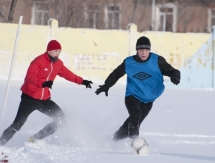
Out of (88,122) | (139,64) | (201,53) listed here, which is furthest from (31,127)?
(201,53)

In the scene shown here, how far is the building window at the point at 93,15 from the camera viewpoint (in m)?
26.8

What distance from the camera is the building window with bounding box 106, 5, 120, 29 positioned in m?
28.2

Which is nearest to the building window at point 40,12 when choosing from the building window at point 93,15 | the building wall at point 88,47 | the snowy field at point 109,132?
the building window at point 93,15

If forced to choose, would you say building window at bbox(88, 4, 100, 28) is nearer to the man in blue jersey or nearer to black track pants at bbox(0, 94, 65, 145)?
black track pants at bbox(0, 94, 65, 145)

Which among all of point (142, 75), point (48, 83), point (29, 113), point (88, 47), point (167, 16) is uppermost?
point (167, 16)

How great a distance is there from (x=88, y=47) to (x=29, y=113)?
36.6 ft

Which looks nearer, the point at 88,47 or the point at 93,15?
the point at 88,47

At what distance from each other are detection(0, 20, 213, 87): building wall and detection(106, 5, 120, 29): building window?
26.4ft

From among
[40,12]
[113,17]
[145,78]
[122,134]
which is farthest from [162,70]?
[113,17]

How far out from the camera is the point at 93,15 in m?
27.4

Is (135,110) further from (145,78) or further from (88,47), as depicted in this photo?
(88,47)

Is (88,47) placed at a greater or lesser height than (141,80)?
greater

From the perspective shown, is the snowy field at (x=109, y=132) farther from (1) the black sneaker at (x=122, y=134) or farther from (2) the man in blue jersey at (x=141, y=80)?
(2) the man in blue jersey at (x=141, y=80)

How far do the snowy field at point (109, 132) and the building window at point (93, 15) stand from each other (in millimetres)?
10640
